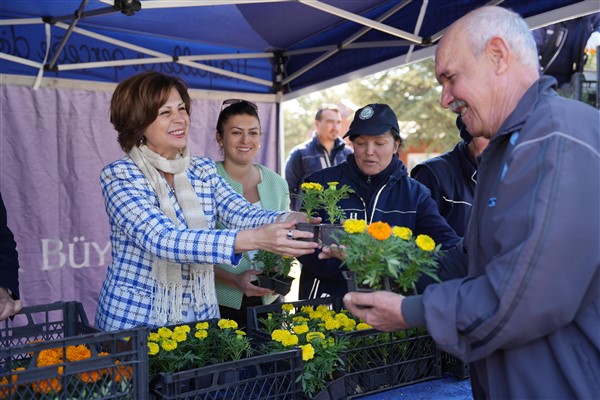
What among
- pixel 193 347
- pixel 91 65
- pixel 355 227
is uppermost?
pixel 91 65

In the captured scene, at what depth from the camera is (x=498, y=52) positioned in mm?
1483

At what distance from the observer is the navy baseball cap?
3045mm

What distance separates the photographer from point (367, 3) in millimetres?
4082

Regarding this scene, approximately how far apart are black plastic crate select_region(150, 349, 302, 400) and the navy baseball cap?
1.51 m

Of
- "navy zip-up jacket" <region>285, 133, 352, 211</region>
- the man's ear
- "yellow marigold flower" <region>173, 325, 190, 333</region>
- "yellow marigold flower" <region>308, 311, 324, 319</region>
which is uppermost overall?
the man's ear

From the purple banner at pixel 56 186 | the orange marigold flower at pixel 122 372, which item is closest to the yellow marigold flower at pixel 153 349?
the orange marigold flower at pixel 122 372

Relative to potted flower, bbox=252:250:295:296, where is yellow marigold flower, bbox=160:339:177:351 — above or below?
below

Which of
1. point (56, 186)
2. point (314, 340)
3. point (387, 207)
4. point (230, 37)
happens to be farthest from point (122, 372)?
point (230, 37)

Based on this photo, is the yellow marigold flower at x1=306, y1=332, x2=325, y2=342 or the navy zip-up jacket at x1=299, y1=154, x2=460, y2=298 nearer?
the yellow marigold flower at x1=306, y1=332, x2=325, y2=342

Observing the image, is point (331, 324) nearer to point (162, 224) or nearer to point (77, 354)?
point (162, 224)

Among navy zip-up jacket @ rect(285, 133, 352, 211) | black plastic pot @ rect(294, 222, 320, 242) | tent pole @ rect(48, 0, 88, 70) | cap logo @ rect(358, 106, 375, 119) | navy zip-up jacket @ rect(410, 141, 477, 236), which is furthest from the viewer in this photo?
navy zip-up jacket @ rect(285, 133, 352, 211)

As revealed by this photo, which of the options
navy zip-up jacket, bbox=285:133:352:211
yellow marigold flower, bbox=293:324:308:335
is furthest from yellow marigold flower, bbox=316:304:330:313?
navy zip-up jacket, bbox=285:133:352:211

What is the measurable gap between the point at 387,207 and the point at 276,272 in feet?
2.49

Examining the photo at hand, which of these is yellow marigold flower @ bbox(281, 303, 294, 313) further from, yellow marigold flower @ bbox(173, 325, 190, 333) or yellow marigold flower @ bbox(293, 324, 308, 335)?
yellow marigold flower @ bbox(173, 325, 190, 333)
